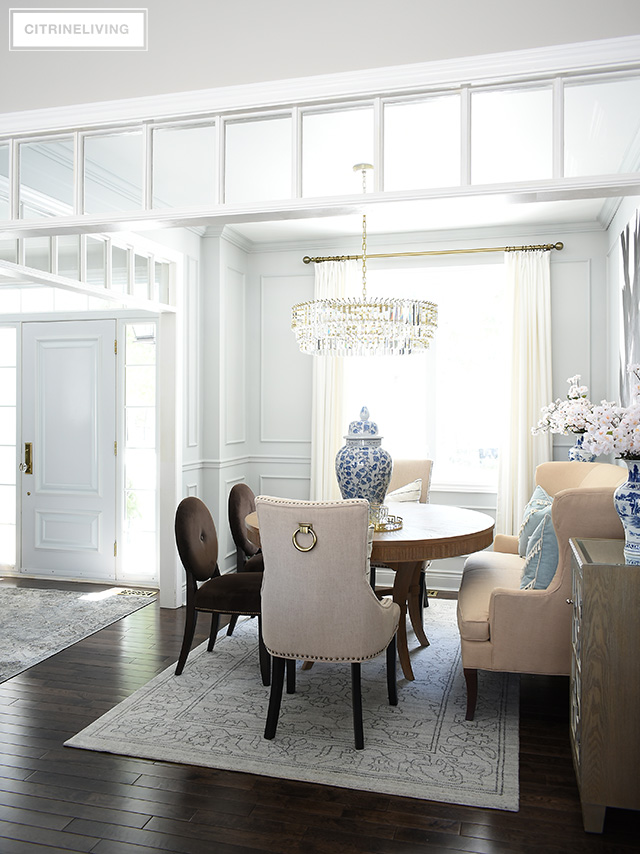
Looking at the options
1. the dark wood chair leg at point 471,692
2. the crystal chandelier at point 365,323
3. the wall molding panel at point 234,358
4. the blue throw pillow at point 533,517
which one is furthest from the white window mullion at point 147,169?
the wall molding panel at point 234,358

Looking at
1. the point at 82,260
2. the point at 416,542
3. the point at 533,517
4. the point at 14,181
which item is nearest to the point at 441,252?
the point at 533,517

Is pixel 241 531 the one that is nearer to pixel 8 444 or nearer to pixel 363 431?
pixel 363 431

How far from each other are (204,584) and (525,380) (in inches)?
120

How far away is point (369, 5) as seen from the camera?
2020 millimetres

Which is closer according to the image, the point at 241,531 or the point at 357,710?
the point at 357,710

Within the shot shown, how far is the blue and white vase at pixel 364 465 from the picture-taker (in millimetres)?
3695

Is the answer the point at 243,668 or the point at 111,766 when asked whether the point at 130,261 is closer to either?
the point at 243,668

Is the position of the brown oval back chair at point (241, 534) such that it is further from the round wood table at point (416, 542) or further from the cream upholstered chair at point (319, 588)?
the cream upholstered chair at point (319, 588)

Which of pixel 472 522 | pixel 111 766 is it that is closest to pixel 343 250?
pixel 472 522

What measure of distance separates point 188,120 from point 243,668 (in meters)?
2.75

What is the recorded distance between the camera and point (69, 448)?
5.81m

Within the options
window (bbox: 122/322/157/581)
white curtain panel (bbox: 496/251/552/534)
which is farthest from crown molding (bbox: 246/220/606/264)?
window (bbox: 122/322/157/581)

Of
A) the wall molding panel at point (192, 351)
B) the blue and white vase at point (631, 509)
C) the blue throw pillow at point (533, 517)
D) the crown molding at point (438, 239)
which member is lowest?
the blue throw pillow at point (533, 517)

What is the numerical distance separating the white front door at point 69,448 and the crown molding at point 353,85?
10.2 ft
